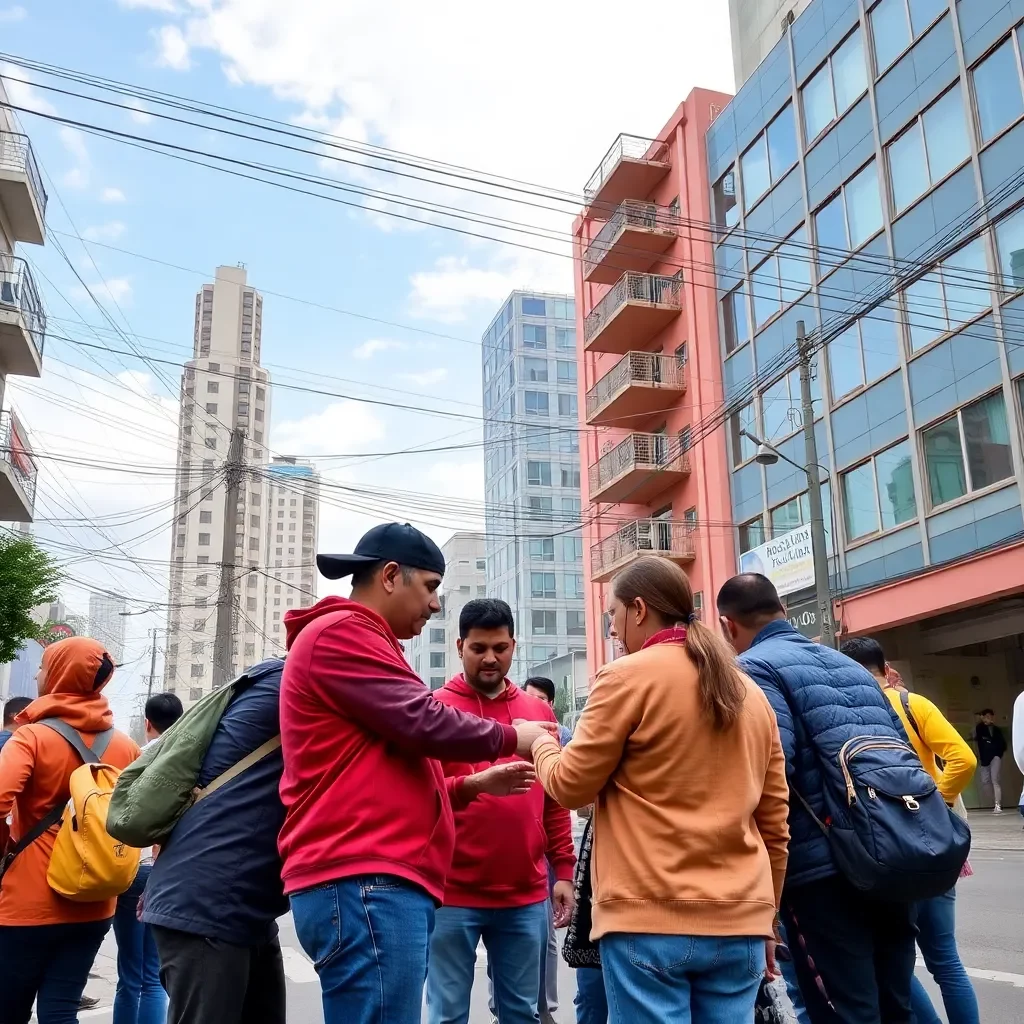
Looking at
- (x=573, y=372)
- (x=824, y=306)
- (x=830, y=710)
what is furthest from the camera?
(x=573, y=372)

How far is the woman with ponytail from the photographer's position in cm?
275

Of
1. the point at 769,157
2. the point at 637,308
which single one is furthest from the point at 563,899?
the point at 637,308

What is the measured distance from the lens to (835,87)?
76.6ft

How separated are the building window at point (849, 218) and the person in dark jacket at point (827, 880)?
20260 millimetres

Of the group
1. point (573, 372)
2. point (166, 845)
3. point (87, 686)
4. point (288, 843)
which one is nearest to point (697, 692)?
point (288, 843)

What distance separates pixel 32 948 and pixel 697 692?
2984mm

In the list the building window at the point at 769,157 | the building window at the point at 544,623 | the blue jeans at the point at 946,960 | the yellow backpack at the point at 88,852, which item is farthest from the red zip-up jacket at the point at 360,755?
the building window at the point at 544,623

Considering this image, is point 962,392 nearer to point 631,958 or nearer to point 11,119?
point 631,958

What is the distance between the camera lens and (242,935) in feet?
9.82

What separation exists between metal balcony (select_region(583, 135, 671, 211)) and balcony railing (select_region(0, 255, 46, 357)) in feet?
51.1

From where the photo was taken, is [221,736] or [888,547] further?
[888,547]

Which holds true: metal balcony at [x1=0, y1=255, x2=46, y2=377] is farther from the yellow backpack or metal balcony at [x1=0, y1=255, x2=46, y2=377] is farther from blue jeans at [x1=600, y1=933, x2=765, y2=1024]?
blue jeans at [x1=600, y1=933, x2=765, y2=1024]

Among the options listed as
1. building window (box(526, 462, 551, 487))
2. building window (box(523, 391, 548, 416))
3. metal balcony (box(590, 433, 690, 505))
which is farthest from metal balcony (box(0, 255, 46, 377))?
building window (box(523, 391, 548, 416))

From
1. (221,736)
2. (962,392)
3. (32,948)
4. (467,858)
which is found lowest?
(32,948)
